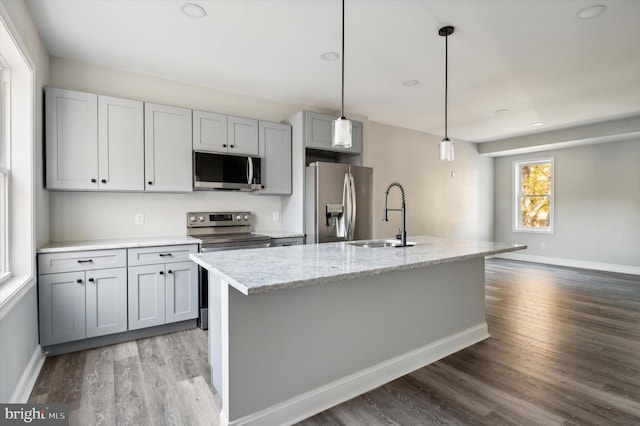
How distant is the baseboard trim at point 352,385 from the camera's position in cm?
172

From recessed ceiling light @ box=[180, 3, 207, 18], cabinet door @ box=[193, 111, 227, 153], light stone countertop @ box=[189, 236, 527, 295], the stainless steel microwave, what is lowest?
light stone countertop @ box=[189, 236, 527, 295]

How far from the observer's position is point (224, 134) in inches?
142

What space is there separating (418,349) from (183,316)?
2127 mm

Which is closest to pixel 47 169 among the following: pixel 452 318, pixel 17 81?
pixel 17 81

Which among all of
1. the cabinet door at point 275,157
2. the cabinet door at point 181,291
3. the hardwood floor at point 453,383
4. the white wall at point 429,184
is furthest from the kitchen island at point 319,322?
the white wall at point 429,184

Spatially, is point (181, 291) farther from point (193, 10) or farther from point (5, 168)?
point (193, 10)

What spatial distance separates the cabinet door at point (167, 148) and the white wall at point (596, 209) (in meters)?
6.88

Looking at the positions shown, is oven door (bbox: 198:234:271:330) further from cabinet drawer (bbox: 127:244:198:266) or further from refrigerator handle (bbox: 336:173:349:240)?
refrigerator handle (bbox: 336:173:349:240)

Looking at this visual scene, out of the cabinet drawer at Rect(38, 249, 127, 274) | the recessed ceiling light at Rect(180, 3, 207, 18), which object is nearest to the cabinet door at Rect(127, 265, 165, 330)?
the cabinet drawer at Rect(38, 249, 127, 274)

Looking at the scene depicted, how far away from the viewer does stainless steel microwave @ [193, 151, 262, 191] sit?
3443 millimetres

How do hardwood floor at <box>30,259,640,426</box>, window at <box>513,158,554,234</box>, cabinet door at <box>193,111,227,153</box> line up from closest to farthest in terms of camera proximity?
hardwood floor at <box>30,259,640,426</box>
cabinet door at <box>193,111,227,153</box>
window at <box>513,158,554,234</box>

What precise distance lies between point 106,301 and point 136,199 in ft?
3.64

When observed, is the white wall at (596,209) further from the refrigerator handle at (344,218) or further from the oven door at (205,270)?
the oven door at (205,270)

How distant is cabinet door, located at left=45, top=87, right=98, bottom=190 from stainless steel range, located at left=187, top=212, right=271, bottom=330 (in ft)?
3.47
